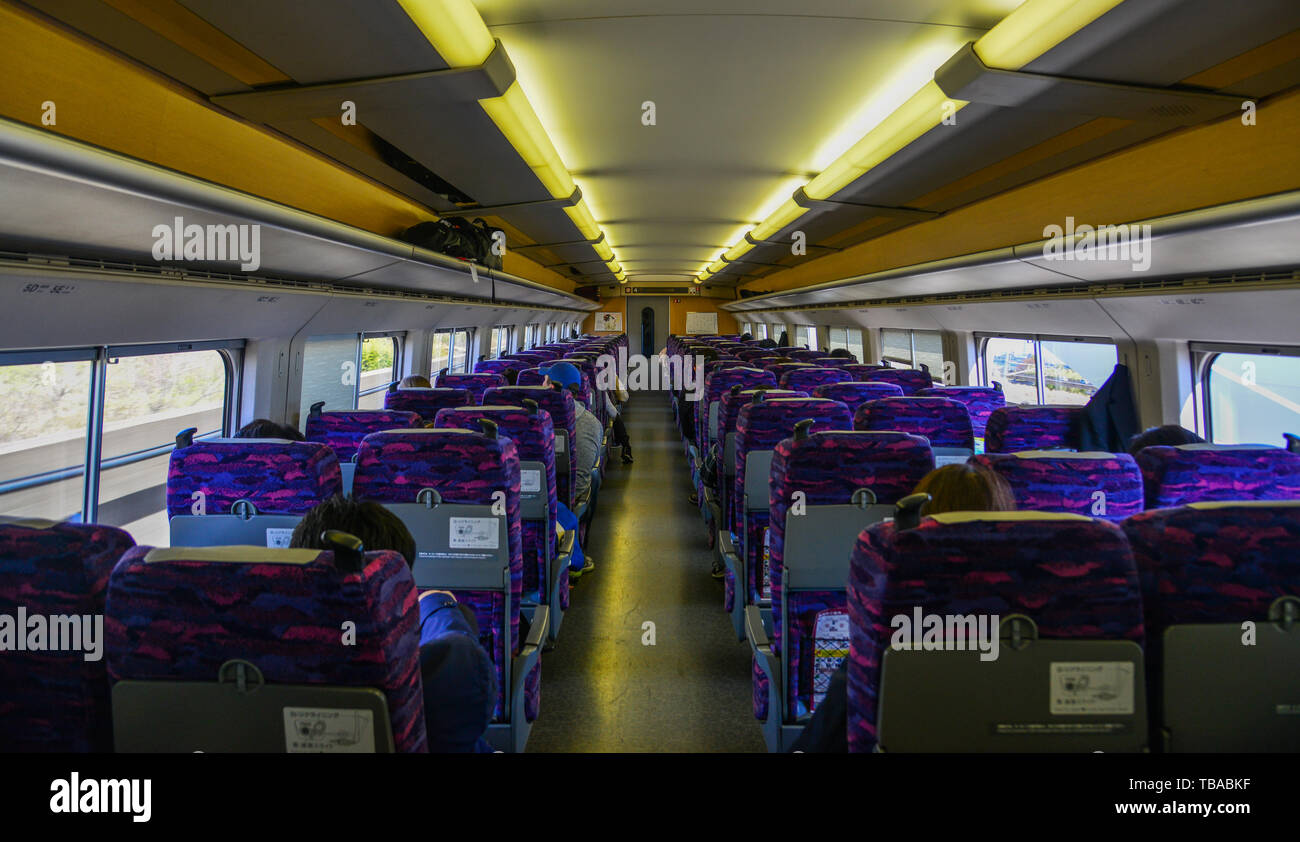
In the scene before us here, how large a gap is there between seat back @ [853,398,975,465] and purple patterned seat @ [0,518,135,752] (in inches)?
154

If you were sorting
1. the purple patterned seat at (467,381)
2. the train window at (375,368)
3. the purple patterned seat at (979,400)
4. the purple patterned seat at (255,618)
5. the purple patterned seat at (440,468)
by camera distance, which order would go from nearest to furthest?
the purple patterned seat at (255,618) → the purple patterned seat at (440,468) → the purple patterned seat at (979,400) → the purple patterned seat at (467,381) → the train window at (375,368)

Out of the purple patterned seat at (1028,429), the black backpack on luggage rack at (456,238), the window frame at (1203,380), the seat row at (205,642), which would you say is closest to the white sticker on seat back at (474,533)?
the seat row at (205,642)

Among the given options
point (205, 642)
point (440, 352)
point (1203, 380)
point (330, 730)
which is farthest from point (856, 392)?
point (440, 352)

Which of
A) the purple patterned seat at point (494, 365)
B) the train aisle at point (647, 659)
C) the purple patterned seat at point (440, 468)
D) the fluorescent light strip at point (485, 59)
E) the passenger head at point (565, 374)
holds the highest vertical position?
the fluorescent light strip at point (485, 59)

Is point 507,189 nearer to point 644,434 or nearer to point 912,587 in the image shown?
point 912,587

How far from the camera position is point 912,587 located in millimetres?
1433

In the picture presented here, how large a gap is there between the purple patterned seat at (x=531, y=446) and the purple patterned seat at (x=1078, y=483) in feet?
8.11

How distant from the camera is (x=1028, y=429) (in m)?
4.30

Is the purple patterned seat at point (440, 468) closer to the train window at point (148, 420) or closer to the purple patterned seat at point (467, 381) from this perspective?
the train window at point (148, 420)

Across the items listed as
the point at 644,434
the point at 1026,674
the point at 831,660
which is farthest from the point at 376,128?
the point at 644,434

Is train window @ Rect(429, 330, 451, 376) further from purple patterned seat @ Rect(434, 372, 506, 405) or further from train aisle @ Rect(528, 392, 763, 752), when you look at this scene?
train aisle @ Rect(528, 392, 763, 752)

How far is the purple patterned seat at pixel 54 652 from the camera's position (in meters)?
1.41

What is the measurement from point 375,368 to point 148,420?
15.3ft

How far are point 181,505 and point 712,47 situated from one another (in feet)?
11.5
